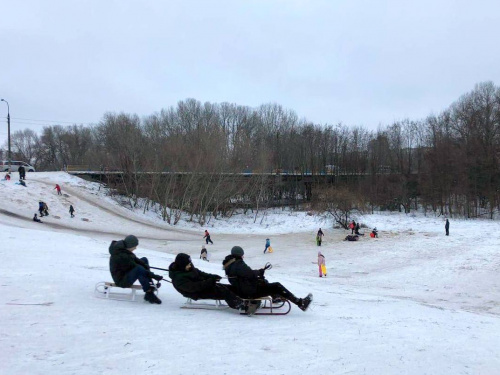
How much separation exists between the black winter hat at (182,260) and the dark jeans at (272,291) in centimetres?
143

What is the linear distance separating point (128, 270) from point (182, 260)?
1.14 metres

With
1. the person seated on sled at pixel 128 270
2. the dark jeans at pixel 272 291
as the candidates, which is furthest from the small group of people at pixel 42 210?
the dark jeans at pixel 272 291

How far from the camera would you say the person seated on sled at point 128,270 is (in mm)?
8281

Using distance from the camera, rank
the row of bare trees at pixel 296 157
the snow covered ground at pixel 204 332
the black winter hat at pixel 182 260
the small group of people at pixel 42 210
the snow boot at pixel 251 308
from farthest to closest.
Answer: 1. the row of bare trees at pixel 296 157
2. the small group of people at pixel 42 210
3. the black winter hat at pixel 182 260
4. the snow boot at pixel 251 308
5. the snow covered ground at pixel 204 332

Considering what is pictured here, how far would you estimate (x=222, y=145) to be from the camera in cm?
5484

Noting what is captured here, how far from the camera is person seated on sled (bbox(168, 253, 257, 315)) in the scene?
315 inches

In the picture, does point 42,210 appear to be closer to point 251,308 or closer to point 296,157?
point 251,308

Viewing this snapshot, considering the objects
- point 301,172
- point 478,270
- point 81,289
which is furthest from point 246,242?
point 301,172

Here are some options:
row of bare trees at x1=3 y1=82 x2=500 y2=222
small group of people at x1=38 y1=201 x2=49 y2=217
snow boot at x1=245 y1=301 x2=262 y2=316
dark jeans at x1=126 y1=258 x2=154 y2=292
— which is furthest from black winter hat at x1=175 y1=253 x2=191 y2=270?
row of bare trees at x1=3 y1=82 x2=500 y2=222

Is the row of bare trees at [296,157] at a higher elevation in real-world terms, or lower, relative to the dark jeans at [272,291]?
higher

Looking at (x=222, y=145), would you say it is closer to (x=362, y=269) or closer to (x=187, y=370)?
(x=362, y=269)

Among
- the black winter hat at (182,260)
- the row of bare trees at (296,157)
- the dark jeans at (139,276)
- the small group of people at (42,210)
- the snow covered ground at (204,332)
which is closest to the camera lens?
the snow covered ground at (204,332)

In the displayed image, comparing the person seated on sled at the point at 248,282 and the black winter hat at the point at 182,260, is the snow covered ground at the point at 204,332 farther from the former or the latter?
the black winter hat at the point at 182,260

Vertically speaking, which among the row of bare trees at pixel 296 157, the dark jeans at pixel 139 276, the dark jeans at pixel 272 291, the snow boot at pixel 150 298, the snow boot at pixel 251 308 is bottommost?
the snow boot at pixel 251 308
